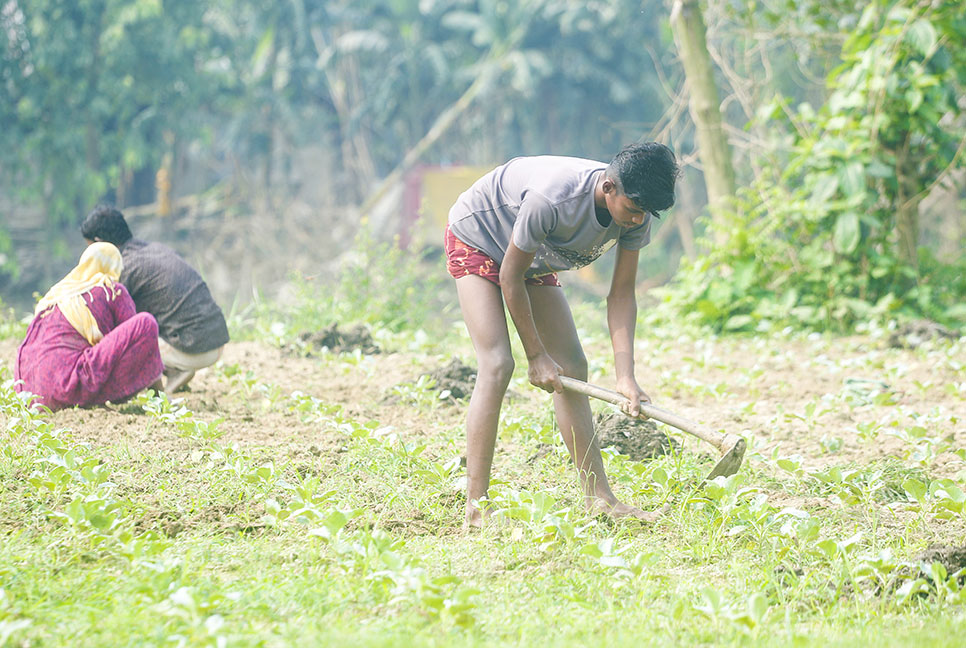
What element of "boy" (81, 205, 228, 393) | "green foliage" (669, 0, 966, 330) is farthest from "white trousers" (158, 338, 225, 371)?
"green foliage" (669, 0, 966, 330)

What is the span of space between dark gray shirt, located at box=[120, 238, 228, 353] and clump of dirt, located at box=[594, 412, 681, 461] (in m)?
2.32

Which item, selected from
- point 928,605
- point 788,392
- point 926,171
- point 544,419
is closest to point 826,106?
point 926,171

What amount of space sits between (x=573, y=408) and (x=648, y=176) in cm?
93

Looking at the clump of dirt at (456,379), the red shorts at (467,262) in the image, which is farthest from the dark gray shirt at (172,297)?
the red shorts at (467,262)

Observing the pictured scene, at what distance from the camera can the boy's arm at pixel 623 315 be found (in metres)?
3.40

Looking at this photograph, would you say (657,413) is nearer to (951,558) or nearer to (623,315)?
(623,315)

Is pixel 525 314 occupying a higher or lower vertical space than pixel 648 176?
lower

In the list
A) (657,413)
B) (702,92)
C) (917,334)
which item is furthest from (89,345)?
(702,92)

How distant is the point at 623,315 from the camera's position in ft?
11.5

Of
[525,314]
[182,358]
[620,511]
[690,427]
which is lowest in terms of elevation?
[620,511]

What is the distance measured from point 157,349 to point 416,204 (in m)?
21.5

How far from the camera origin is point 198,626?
2.23 metres

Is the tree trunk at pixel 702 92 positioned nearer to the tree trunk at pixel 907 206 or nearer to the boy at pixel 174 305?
the tree trunk at pixel 907 206

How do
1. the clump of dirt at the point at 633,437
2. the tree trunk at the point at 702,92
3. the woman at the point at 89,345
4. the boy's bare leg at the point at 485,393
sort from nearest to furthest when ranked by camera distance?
1. the boy's bare leg at the point at 485,393
2. the clump of dirt at the point at 633,437
3. the woman at the point at 89,345
4. the tree trunk at the point at 702,92
